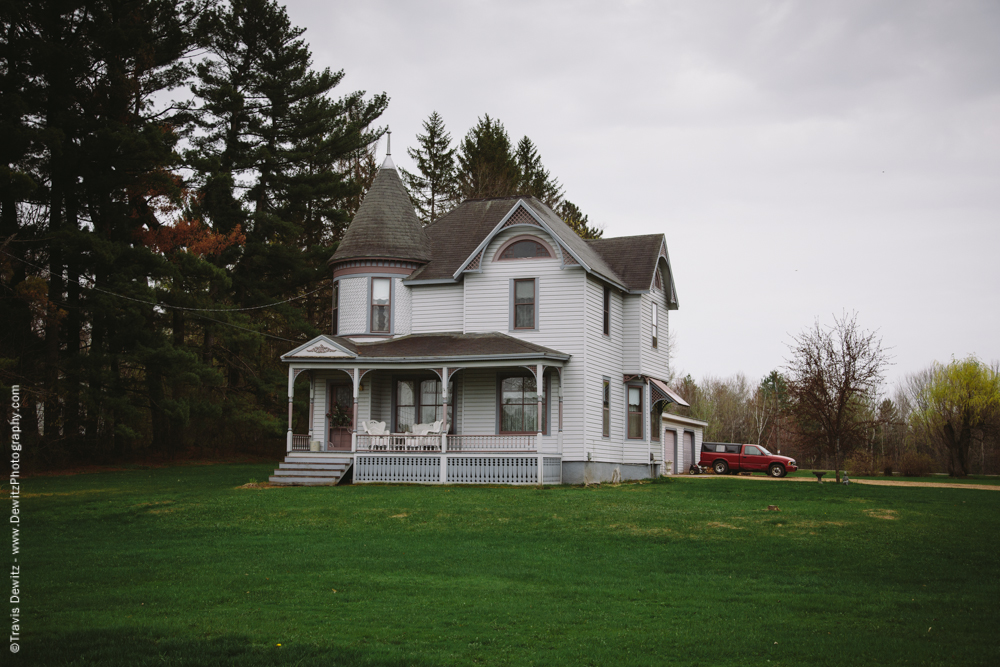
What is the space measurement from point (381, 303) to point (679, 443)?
17489 millimetres

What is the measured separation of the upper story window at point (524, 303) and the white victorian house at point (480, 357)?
1.9 inches

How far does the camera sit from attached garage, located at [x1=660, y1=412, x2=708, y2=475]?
38656mm

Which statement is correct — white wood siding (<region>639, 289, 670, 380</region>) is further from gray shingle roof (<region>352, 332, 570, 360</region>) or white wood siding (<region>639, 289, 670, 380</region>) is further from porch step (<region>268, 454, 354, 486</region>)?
porch step (<region>268, 454, 354, 486</region>)

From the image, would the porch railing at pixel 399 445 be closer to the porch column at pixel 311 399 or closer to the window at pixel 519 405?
the window at pixel 519 405

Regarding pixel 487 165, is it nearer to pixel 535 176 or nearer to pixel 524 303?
pixel 535 176

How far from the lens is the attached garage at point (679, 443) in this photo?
38656mm

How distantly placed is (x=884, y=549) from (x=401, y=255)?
18.9 meters

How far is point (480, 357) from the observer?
84.3 feet

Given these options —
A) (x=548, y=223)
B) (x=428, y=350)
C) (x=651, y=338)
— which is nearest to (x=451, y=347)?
(x=428, y=350)

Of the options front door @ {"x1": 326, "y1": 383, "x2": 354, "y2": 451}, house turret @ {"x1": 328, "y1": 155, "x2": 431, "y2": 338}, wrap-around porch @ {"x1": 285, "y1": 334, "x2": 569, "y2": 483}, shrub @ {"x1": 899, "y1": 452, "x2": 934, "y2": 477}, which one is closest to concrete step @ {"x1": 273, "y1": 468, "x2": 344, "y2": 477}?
wrap-around porch @ {"x1": 285, "y1": 334, "x2": 569, "y2": 483}

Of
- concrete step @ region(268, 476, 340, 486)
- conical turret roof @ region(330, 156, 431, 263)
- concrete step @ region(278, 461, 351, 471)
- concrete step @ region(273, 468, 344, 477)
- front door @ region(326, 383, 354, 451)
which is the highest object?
conical turret roof @ region(330, 156, 431, 263)

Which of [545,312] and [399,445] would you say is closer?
[399,445]

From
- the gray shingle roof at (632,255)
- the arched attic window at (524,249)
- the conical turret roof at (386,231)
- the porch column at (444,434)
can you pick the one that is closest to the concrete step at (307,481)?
the porch column at (444,434)

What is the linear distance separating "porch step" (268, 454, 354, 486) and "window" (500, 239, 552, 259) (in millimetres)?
8272
